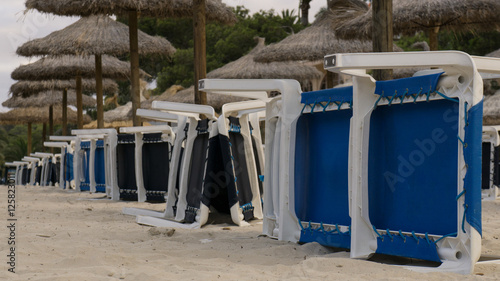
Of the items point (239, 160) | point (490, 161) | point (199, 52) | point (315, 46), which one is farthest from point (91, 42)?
point (490, 161)

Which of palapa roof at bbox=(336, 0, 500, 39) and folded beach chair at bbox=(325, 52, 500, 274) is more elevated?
palapa roof at bbox=(336, 0, 500, 39)

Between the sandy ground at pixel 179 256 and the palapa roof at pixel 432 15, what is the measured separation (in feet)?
17.0

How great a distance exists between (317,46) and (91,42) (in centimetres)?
477

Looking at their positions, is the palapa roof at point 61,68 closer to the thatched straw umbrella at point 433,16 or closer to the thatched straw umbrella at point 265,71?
the thatched straw umbrella at point 265,71

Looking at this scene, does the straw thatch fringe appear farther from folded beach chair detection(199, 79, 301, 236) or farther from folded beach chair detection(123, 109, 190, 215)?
folded beach chair detection(199, 79, 301, 236)

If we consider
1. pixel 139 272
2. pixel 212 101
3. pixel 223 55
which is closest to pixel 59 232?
pixel 139 272

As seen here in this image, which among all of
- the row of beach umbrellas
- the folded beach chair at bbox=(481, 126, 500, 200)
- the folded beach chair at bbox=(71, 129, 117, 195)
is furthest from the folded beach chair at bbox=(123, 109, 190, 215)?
the folded beach chair at bbox=(481, 126, 500, 200)

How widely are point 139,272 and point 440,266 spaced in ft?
5.20

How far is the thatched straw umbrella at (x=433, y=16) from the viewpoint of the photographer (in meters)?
10.4

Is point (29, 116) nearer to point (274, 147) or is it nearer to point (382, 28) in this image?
point (382, 28)

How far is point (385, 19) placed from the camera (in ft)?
20.7

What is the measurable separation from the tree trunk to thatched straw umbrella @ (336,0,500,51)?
4.42m

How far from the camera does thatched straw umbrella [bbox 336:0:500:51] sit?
1044 centimetres

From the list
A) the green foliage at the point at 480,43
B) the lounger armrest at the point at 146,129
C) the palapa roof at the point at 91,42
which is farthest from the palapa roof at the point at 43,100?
the lounger armrest at the point at 146,129
